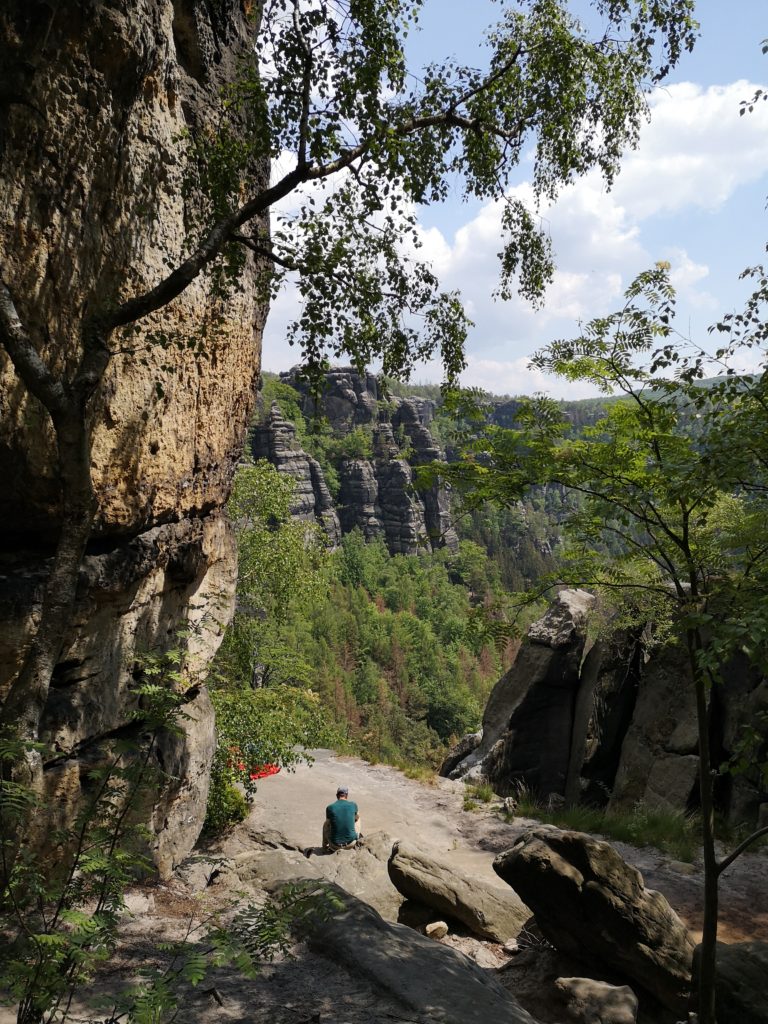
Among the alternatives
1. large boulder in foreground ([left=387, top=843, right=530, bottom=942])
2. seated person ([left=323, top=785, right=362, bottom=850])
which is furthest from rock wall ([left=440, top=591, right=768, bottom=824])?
seated person ([left=323, top=785, right=362, bottom=850])

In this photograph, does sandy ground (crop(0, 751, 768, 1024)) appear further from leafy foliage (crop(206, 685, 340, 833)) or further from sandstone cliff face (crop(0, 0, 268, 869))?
sandstone cliff face (crop(0, 0, 268, 869))

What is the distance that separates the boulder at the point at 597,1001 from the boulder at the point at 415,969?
3.16ft

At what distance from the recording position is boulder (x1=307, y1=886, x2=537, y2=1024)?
5004 millimetres

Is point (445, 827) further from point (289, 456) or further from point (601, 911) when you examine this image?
point (289, 456)

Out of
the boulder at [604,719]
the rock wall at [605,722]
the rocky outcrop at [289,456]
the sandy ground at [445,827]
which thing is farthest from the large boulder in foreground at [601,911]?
the rocky outcrop at [289,456]

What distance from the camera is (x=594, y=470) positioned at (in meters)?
6.50

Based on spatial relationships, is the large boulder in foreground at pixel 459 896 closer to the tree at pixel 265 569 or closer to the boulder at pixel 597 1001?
the boulder at pixel 597 1001

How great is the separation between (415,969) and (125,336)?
5.76 metres

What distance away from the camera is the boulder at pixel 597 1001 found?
6.07 meters

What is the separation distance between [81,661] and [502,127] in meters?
7.40

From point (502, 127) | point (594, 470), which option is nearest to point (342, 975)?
point (594, 470)

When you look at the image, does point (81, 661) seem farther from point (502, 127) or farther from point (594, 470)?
point (502, 127)

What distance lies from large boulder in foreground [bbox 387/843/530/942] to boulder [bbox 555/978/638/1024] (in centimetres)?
188

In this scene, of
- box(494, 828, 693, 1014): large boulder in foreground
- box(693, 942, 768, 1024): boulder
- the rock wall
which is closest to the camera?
box(693, 942, 768, 1024): boulder
